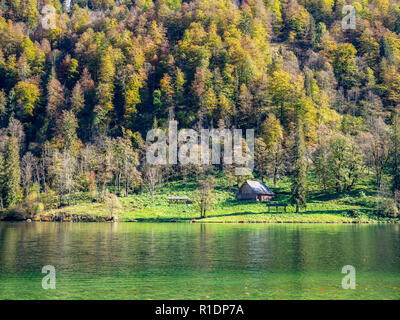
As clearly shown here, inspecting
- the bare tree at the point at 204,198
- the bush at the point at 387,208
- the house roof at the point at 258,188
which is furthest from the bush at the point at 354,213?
the bare tree at the point at 204,198

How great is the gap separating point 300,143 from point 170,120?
56363mm

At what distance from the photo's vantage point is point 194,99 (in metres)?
148

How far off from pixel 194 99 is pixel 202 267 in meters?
119

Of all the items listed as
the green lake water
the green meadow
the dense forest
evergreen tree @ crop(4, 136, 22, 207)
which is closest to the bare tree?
the green meadow

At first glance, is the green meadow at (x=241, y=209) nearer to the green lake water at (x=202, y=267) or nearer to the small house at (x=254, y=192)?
the small house at (x=254, y=192)

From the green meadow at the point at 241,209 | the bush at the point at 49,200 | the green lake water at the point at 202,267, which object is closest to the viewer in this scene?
the green lake water at the point at 202,267

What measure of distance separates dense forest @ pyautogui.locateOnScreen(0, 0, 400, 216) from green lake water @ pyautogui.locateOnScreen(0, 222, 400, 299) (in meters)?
44.5

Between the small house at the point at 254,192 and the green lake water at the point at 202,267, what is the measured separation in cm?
4392

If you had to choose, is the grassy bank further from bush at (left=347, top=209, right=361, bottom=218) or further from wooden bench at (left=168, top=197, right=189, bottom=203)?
wooden bench at (left=168, top=197, right=189, bottom=203)

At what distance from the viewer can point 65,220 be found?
91.5m

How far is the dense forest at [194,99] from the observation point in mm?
105812

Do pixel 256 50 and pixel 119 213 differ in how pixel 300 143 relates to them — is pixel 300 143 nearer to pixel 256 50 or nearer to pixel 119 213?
pixel 119 213

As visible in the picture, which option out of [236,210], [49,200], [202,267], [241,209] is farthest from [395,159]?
[49,200]

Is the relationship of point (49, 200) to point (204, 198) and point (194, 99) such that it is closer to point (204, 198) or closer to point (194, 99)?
point (204, 198)
